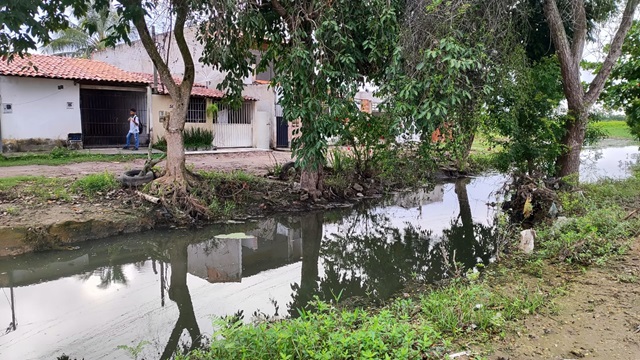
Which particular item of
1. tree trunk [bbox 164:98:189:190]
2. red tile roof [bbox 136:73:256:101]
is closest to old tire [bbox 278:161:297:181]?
tree trunk [bbox 164:98:189:190]

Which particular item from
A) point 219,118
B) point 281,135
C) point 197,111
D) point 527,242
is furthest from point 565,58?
point 219,118

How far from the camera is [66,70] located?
1619cm

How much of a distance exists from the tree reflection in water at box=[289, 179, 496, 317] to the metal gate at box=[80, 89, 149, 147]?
1075cm

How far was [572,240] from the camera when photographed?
20.5 feet

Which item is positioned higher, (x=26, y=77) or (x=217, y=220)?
(x=26, y=77)

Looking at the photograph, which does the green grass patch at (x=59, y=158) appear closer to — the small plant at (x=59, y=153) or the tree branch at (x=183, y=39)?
the small plant at (x=59, y=153)

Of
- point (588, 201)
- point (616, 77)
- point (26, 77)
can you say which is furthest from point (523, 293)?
point (26, 77)

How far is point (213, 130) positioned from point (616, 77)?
562 inches

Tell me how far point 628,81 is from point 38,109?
17.3 metres

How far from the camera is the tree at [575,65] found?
29.6 ft

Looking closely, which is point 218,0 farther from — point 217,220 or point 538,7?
point 538,7

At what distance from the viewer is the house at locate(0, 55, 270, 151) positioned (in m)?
14.9

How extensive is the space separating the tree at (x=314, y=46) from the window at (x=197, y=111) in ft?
31.3

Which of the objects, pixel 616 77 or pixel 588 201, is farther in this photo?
pixel 616 77
